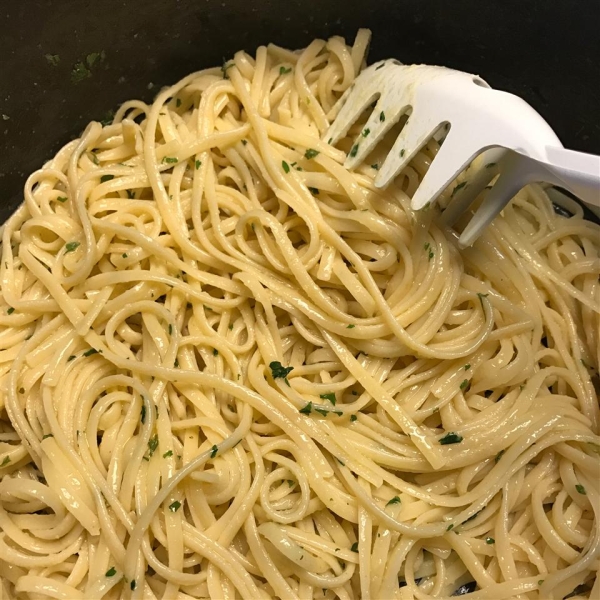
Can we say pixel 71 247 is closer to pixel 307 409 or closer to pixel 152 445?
pixel 152 445

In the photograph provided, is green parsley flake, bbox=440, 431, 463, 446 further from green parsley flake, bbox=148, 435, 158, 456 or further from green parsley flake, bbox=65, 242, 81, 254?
green parsley flake, bbox=65, 242, 81, 254

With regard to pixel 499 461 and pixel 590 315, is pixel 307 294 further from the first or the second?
pixel 590 315

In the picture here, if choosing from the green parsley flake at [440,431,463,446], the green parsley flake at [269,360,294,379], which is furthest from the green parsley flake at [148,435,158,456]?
the green parsley flake at [440,431,463,446]

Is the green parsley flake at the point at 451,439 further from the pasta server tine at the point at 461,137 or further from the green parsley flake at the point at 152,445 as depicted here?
the green parsley flake at the point at 152,445

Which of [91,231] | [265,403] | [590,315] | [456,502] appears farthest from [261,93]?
[456,502]

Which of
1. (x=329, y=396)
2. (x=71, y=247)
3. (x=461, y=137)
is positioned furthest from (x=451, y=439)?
(x=71, y=247)
